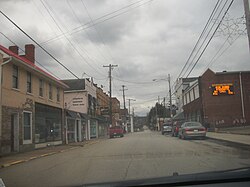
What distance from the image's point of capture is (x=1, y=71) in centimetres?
1930

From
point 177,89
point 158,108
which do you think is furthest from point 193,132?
point 158,108

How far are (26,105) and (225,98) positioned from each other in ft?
102

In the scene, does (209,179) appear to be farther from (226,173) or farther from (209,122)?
(209,122)

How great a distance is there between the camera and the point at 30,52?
1128 inches

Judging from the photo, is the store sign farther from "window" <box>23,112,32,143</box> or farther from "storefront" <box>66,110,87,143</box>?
"window" <box>23,112,32,143</box>

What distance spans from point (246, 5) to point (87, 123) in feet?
109

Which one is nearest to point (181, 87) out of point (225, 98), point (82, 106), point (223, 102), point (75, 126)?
point (225, 98)

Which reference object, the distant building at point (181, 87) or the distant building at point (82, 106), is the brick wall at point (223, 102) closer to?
the distant building at point (82, 106)

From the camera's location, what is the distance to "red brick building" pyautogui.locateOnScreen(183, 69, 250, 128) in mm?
45781

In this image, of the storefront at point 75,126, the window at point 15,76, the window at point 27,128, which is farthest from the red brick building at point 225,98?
the window at point 15,76

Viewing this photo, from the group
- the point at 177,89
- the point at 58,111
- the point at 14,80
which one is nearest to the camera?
the point at 14,80

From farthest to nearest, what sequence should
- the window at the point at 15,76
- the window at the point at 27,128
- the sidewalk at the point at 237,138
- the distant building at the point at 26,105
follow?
the window at the point at 27,128 → the window at the point at 15,76 → the sidewalk at the point at 237,138 → the distant building at the point at 26,105

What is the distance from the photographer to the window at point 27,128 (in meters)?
Result: 22.6

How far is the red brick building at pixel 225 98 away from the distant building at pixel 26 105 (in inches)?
919
